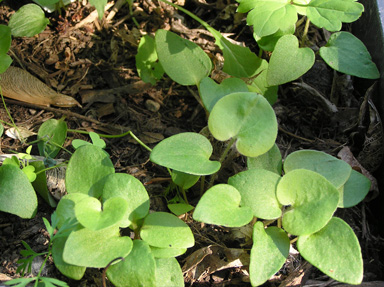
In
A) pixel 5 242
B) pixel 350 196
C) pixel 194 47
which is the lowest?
pixel 5 242

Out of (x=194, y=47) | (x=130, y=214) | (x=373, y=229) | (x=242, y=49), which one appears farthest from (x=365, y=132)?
(x=130, y=214)

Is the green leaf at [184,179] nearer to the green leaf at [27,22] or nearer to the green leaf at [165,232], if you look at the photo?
the green leaf at [165,232]

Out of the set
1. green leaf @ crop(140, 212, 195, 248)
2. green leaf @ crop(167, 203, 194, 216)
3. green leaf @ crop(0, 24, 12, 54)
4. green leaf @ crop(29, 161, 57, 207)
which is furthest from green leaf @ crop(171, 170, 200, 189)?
green leaf @ crop(0, 24, 12, 54)

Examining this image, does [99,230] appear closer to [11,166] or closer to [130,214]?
[130,214]

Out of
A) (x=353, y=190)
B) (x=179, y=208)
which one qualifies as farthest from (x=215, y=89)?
(x=353, y=190)

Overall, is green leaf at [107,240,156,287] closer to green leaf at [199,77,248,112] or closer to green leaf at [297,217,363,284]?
green leaf at [297,217,363,284]

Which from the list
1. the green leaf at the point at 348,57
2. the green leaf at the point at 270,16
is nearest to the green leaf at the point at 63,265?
the green leaf at the point at 270,16
